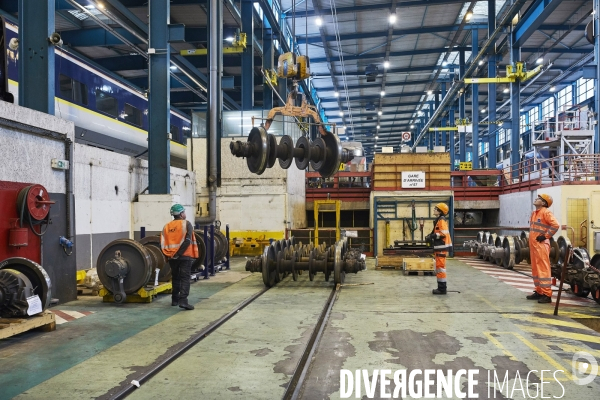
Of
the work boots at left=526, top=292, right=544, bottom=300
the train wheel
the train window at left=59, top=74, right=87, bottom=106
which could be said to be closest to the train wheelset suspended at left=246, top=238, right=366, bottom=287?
the work boots at left=526, top=292, right=544, bottom=300

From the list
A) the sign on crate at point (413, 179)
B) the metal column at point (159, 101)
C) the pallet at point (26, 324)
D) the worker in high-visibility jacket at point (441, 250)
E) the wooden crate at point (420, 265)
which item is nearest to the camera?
the pallet at point (26, 324)

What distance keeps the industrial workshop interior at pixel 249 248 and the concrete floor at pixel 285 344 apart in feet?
0.10

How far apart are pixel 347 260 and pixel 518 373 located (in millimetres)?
5083

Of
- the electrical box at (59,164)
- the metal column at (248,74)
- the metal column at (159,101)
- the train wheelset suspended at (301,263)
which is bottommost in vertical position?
the train wheelset suspended at (301,263)

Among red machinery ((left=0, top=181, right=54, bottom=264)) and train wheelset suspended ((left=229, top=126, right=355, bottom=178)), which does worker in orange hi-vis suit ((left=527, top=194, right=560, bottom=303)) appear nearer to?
train wheelset suspended ((left=229, top=126, right=355, bottom=178))

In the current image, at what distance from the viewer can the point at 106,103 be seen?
41.5 ft

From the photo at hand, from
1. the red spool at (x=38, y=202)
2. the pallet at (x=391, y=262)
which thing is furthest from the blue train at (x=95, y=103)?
the pallet at (x=391, y=262)

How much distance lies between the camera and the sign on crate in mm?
14203

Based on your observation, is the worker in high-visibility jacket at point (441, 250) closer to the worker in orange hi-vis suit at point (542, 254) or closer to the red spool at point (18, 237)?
the worker in orange hi-vis suit at point (542, 254)

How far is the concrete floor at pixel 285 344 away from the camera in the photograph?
3.62m

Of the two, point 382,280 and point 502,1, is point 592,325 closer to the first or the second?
point 382,280

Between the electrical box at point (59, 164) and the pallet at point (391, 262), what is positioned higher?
the electrical box at point (59, 164)

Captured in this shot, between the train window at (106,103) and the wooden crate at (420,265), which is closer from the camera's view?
the wooden crate at (420,265)

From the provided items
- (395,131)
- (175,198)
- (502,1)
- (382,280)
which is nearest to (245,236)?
(175,198)
